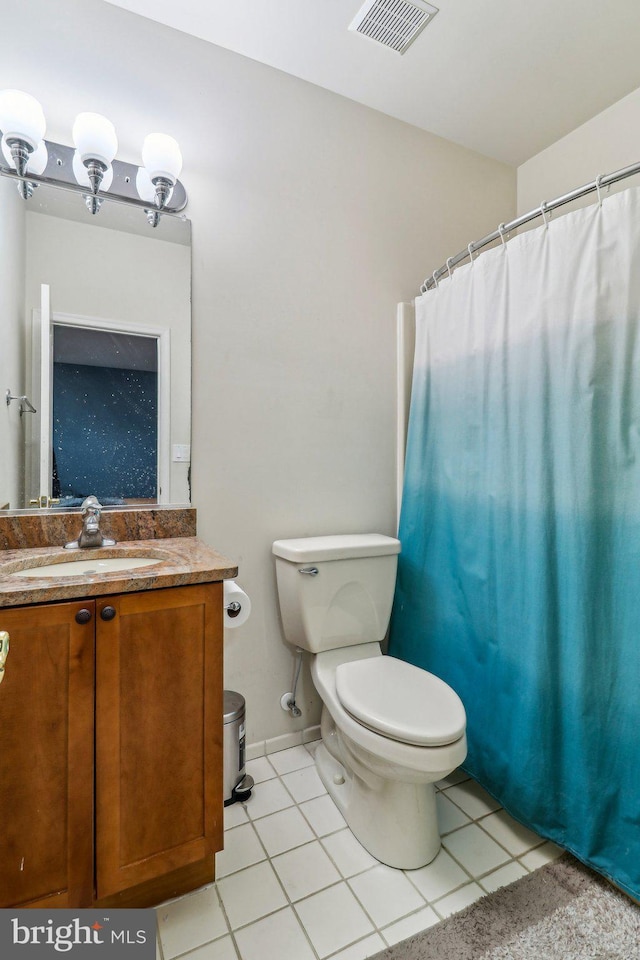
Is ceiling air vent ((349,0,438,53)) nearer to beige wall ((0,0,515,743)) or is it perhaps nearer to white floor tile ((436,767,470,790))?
beige wall ((0,0,515,743))

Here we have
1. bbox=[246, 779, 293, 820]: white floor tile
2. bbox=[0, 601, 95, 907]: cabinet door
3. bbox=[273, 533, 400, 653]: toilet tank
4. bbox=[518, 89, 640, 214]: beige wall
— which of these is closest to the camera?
bbox=[0, 601, 95, 907]: cabinet door

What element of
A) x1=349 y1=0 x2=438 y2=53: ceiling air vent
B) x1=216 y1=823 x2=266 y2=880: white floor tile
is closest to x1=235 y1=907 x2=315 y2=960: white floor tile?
x1=216 y1=823 x2=266 y2=880: white floor tile

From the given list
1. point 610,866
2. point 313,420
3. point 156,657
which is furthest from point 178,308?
point 610,866

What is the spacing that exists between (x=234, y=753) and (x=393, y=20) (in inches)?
97.4

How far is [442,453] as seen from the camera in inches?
71.1

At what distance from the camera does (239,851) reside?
1376mm

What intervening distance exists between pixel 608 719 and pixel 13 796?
144cm

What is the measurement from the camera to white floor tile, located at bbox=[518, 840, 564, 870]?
4.37 feet

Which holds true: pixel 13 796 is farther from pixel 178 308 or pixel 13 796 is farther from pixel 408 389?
pixel 408 389

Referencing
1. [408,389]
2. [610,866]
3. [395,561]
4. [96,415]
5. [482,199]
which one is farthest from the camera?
[482,199]

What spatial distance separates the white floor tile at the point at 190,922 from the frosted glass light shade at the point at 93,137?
206 cm

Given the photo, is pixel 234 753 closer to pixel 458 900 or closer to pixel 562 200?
pixel 458 900

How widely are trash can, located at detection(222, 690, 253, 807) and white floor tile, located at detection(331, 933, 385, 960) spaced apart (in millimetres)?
572

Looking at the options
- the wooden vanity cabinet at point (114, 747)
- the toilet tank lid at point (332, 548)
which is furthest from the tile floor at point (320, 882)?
the toilet tank lid at point (332, 548)
